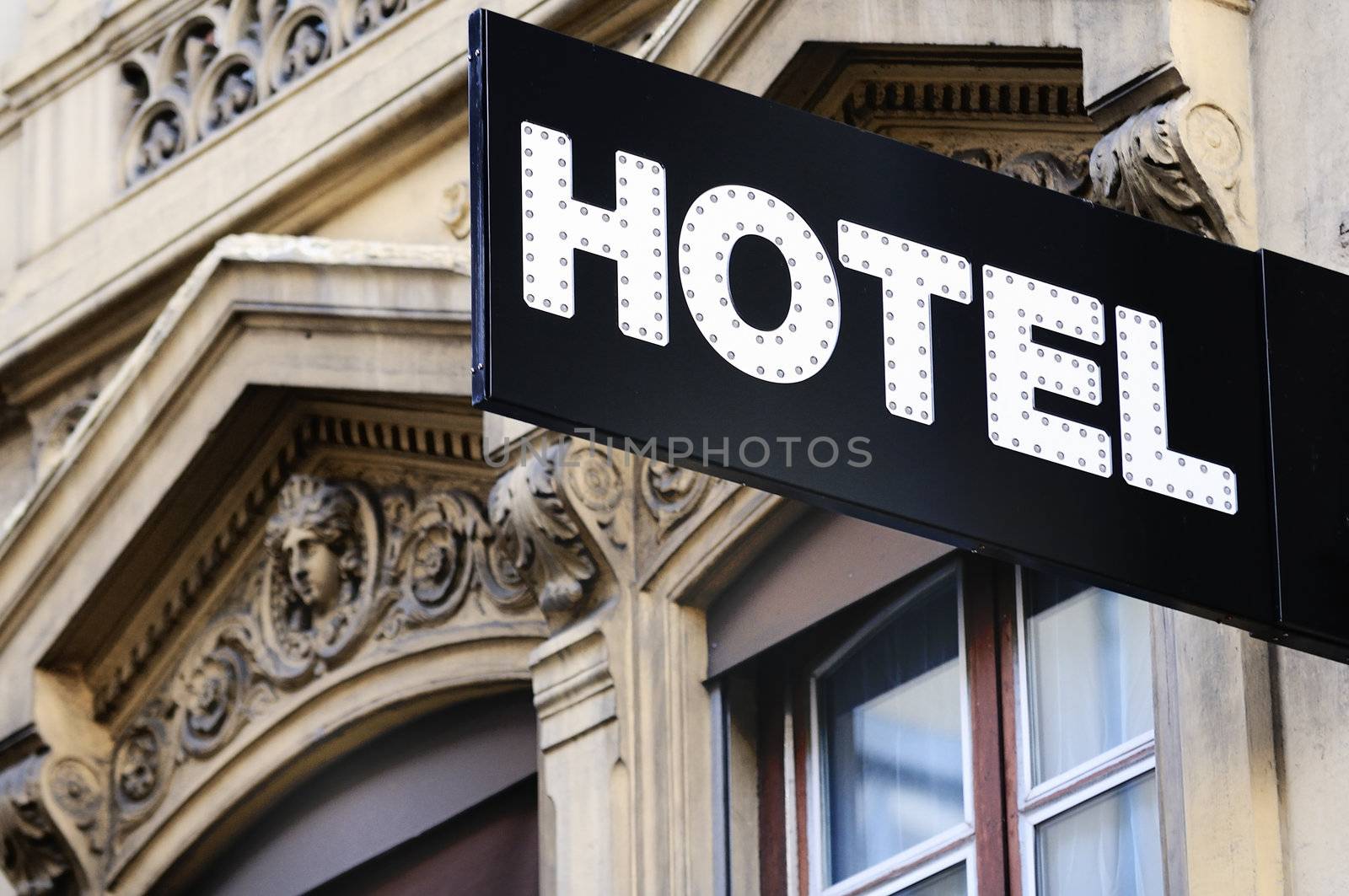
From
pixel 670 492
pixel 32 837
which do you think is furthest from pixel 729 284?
pixel 32 837

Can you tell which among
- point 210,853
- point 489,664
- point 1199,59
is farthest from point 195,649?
point 1199,59

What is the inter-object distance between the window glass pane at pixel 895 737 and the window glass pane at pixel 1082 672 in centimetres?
28

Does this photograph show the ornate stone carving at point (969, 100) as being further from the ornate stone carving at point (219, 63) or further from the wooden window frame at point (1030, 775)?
the ornate stone carving at point (219, 63)

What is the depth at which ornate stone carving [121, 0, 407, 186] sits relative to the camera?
11023 mm

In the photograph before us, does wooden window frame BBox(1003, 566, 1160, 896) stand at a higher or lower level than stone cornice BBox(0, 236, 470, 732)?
lower

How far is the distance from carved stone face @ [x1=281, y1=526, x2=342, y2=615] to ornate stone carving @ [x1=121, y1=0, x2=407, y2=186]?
1.75 metres

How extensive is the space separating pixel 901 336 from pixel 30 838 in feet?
19.0

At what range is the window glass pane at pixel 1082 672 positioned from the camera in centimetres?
751

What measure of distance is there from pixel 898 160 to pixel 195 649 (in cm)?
543

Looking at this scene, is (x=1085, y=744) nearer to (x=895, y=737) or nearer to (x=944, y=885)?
(x=944, y=885)

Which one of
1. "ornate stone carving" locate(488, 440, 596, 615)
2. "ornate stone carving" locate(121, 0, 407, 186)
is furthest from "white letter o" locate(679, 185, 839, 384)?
"ornate stone carving" locate(121, 0, 407, 186)

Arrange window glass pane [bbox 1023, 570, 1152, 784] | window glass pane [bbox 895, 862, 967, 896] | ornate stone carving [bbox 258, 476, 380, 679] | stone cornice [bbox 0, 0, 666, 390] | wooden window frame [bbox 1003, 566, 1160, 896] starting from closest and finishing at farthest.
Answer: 1. wooden window frame [bbox 1003, 566, 1160, 896]
2. window glass pane [bbox 1023, 570, 1152, 784]
3. window glass pane [bbox 895, 862, 967, 896]
4. ornate stone carving [bbox 258, 476, 380, 679]
5. stone cornice [bbox 0, 0, 666, 390]

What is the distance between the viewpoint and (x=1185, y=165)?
6.95 metres

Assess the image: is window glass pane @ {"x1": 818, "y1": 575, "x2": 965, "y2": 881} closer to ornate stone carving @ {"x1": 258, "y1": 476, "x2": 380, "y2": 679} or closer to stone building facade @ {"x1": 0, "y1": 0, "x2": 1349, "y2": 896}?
stone building facade @ {"x1": 0, "y1": 0, "x2": 1349, "y2": 896}
